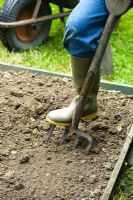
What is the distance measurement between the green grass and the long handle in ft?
4.69

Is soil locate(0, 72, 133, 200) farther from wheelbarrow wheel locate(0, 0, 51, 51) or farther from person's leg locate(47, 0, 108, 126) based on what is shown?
wheelbarrow wheel locate(0, 0, 51, 51)

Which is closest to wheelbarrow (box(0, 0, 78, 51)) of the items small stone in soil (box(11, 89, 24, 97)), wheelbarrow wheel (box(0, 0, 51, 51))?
wheelbarrow wheel (box(0, 0, 51, 51))

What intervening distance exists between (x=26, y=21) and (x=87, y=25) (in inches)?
84.0

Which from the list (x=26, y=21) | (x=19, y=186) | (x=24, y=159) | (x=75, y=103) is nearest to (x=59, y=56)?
(x=26, y=21)

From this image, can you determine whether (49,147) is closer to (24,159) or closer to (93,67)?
(24,159)

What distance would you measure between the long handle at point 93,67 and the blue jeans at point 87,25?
66mm

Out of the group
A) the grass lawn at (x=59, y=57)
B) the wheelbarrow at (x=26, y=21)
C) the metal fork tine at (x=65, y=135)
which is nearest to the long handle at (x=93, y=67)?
the metal fork tine at (x=65, y=135)

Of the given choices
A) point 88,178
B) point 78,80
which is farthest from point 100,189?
point 78,80

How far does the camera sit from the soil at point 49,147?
2.74 meters

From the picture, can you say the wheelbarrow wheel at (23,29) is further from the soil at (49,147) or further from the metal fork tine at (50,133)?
the metal fork tine at (50,133)

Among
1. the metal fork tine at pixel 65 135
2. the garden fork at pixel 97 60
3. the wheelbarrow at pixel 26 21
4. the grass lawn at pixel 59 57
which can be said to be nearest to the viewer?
the garden fork at pixel 97 60

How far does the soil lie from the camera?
9.00ft

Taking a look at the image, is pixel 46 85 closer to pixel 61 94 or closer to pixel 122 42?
pixel 61 94

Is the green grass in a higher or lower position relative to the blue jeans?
lower
